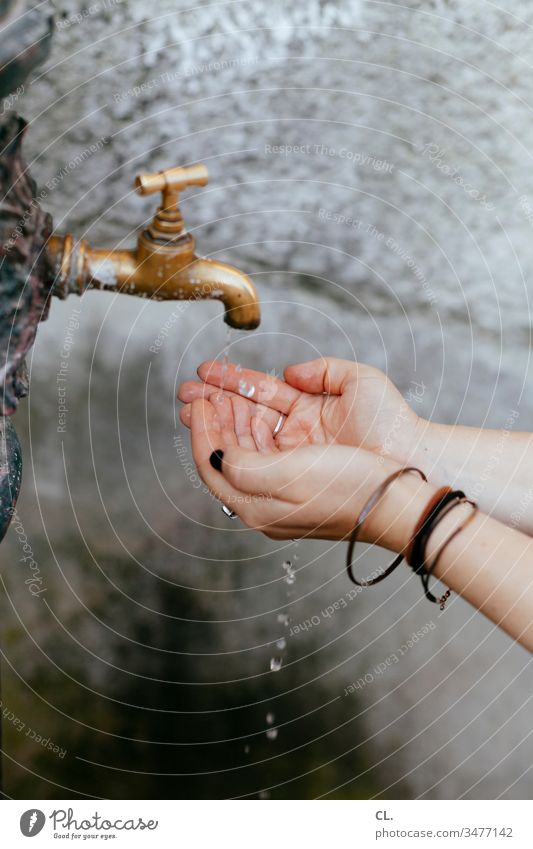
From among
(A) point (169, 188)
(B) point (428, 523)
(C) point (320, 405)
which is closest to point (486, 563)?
(B) point (428, 523)

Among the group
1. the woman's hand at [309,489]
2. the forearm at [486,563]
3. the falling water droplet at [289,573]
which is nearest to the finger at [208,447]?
the woman's hand at [309,489]

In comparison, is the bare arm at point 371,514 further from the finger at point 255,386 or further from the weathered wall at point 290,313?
the weathered wall at point 290,313

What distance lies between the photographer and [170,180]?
0.41m

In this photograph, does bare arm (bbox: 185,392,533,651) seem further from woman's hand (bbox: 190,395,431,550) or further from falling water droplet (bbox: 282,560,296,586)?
falling water droplet (bbox: 282,560,296,586)

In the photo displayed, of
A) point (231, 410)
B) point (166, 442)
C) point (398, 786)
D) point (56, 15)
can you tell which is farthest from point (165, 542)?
point (56, 15)

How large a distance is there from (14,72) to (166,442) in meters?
0.41

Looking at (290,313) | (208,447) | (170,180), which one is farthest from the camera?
(290,313)

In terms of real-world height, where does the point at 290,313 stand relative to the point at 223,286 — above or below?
above

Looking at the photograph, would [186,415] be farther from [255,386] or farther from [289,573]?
[289,573]

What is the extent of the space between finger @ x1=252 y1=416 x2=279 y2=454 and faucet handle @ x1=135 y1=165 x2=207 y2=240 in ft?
0.54

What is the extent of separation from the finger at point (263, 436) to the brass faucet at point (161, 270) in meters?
0.11

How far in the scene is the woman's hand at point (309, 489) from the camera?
48cm

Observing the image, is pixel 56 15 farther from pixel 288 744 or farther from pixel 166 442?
pixel 288 744

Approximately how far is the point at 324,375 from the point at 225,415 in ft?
0.25
